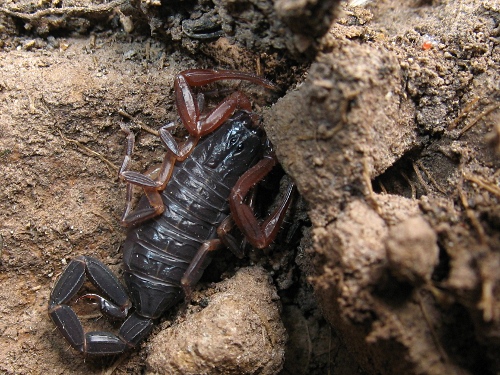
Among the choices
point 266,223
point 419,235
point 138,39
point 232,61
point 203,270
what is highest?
point 419,235

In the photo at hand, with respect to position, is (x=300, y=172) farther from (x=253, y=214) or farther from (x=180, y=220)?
(x=180, y=220)

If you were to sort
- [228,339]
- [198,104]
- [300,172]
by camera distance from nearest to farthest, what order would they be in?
[300,172] < [228,339] < [198,104]

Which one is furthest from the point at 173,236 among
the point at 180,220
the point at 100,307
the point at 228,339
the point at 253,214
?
the point at 228,339

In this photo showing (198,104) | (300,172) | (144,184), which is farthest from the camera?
(198,104)

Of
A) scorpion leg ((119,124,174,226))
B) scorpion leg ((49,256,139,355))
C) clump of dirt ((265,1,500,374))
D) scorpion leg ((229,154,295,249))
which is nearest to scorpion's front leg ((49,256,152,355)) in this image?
scorpion leg ((49,256,139,355))

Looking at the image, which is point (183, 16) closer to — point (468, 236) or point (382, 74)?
point (382, 74)

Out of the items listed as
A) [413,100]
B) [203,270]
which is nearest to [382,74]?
[413,100]
